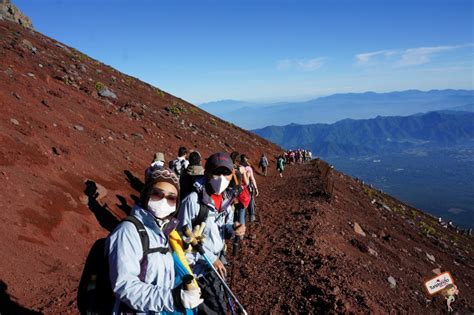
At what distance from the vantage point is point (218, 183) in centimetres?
447

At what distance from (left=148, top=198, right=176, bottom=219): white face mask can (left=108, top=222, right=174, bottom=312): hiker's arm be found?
13.3 inches

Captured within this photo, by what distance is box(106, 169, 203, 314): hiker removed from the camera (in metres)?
2.55

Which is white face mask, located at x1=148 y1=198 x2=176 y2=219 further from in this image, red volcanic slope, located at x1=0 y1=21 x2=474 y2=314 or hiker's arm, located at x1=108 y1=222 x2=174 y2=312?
red volcanic slope, located at x1=0 y1=21 x2=474 y2=314

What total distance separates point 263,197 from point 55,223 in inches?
388

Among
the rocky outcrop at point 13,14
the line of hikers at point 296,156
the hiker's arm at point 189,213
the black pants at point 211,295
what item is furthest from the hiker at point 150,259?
the rocky outcrop at point 13,14

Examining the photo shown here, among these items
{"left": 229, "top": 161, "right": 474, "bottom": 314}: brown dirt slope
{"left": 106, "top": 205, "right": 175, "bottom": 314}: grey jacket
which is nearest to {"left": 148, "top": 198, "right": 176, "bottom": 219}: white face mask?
{"left": 106, "top": 205, "right": 175, "bottom": 314}: grey jacket

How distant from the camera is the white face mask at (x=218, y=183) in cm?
445

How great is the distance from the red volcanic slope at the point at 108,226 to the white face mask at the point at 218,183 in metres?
2.95

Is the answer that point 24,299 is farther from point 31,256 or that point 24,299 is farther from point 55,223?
point 55,223

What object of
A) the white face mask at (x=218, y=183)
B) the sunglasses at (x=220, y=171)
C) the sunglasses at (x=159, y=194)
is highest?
the sunglasses at (x=159, y=194)

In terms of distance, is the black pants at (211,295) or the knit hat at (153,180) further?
the black pants at (211,295)

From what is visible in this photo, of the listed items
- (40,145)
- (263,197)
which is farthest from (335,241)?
(40,145)

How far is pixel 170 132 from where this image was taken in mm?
25500

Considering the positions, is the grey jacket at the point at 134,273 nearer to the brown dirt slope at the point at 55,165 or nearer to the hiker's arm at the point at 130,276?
the hiker's arm at the point at 130,276
